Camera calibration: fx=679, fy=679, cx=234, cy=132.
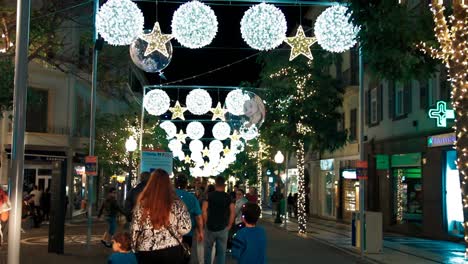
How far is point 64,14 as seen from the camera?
1722 centimetres

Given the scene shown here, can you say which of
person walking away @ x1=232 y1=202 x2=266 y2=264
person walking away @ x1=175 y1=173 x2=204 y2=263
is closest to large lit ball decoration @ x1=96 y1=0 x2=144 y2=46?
person walking away @ x1=175 y1=173 x2=204 y2=263

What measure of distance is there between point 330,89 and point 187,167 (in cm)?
5426

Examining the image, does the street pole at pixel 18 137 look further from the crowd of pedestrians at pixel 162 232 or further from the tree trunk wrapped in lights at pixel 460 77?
the tree trunk wrapped in lights at pixel 460 77

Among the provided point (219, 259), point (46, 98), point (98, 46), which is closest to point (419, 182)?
point (98, 46)

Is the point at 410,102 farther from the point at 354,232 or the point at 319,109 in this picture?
the point at 354,232

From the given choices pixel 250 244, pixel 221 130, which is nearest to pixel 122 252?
pixel 250 244

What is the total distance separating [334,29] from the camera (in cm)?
1614

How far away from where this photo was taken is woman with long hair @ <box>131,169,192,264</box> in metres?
6.27

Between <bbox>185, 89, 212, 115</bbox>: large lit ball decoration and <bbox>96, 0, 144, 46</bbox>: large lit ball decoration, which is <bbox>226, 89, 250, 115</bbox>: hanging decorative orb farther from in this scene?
<bbox>96, 0, 144, 46</bbox>: large lit ball decoration

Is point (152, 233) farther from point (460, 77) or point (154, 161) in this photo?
point (154, 161)

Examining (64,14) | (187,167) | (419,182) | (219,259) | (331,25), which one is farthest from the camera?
(187,167)

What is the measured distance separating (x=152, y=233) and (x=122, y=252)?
0.50m

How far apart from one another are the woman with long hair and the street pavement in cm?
984

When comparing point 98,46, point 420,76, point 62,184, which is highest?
point 98,46
